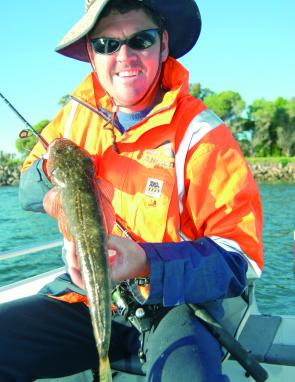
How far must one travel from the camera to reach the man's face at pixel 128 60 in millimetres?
3160

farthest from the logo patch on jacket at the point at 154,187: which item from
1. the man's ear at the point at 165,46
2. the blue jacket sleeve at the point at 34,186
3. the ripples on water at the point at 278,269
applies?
the ripples on water at the point at 278,269

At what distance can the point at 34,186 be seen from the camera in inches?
123

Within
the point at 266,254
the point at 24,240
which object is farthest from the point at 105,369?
the point at 24,240

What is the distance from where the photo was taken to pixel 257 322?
3.77 m

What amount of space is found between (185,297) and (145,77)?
4.93ft

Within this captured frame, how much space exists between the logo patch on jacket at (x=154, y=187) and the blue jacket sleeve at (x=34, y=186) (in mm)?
611

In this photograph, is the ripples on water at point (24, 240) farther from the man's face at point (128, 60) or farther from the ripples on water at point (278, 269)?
the ripples on water at point (278, 269)

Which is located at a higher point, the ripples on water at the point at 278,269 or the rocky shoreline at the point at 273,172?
the ripples on water at the point at 278,269

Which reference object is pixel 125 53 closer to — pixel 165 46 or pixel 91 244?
pixel 165 46

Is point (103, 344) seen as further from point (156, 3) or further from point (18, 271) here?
point (18, 271)

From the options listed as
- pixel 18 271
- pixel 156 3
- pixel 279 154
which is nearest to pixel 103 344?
pixel 156 3

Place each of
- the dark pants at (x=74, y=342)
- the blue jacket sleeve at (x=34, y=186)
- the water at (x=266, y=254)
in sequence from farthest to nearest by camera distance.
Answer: the water at (x=266, y=254)
the blue jacket sleeve at (x=34, y=186)
the dark pants at (x=74, y=342)

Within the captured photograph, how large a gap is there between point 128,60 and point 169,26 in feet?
1.99

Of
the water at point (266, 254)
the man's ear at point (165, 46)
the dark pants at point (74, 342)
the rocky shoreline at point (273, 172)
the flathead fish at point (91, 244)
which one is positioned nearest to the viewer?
the flathead fish at point (91, 244)
